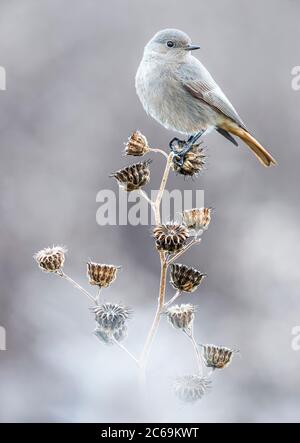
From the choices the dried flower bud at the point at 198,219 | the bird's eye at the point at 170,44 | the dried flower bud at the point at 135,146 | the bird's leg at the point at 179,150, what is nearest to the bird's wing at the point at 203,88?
the bird's eye at the point at 170,44

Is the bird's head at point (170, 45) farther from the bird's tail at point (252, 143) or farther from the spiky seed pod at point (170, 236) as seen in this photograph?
the spiky seed pod at point (170, 236)

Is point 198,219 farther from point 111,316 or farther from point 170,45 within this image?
point 170,45

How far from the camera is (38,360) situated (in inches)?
201

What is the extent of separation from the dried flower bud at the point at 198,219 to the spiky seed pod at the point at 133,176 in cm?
22

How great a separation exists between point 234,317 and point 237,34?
3470 millimetres

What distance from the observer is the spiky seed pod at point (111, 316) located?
2.58m

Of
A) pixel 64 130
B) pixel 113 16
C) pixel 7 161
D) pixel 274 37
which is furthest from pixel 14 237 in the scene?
pixel 274 37

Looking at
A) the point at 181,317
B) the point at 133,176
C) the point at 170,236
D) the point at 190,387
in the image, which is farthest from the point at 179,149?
the point at 190,387

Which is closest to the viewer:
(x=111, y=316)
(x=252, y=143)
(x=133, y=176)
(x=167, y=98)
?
(x=111, y=316)

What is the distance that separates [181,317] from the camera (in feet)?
8.63

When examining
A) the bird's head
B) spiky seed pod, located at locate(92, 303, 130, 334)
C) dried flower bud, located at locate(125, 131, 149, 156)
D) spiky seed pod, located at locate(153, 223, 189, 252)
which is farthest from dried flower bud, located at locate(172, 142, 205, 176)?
the bird's head

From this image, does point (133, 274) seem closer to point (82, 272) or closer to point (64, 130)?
point (82, 272)

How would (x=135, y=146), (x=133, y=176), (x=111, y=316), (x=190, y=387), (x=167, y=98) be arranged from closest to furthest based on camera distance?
(x=190, y=387) → (x=111, y=316) → (x=133, y=176) → (x=135, y=146) → (x=167, y=98)

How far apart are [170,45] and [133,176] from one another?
131 cm
